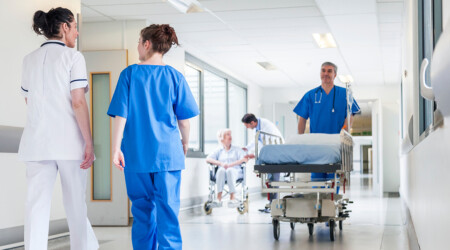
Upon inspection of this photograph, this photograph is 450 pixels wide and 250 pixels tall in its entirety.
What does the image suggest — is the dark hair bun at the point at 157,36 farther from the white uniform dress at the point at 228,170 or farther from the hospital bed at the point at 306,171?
the white uniform dress at the point at 228,170

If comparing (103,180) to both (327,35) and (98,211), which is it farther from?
(327,35)

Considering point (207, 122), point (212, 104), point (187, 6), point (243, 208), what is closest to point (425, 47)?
point (187, 6)

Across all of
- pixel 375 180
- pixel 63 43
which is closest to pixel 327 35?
pixel 375 180

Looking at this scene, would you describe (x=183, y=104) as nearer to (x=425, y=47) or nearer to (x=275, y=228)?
(x=425, y=47)

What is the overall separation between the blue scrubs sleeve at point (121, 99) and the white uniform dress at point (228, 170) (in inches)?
214

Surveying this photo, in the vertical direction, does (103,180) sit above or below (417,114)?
below

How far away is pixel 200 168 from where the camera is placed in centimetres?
875

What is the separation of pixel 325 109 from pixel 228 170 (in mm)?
3135

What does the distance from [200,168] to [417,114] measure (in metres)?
5.45

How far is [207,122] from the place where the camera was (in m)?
9.99

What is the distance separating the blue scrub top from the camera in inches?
212

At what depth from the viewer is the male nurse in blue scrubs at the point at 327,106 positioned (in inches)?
211

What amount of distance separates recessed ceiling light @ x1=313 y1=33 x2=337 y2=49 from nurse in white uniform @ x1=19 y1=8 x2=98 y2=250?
5.65m

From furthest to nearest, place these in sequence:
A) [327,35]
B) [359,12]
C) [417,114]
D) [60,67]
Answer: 1. [327,35]
2. [359,12]
3. [417,114]
4. [60,67]
